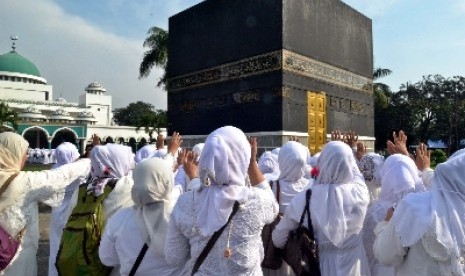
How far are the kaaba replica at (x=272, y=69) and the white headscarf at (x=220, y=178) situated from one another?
8444mm

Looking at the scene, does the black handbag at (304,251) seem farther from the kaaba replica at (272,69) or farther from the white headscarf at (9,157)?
the kaaba replica at (272,69)

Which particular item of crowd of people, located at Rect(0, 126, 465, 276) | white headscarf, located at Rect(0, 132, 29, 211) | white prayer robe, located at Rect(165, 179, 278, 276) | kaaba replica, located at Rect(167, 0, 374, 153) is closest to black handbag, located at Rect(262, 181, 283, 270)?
crowd of people, located at Rect(0, 126, 465, 276)

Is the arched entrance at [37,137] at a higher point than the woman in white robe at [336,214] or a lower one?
higher

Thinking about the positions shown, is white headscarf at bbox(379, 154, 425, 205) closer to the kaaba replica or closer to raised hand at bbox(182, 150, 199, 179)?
raised hand at bbox(182, 150, 199, 179)

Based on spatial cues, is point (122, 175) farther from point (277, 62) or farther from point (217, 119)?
point (217, 119)

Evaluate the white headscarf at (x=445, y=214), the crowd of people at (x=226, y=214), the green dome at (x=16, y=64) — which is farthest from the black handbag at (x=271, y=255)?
the green dome at (x=16, y=64)

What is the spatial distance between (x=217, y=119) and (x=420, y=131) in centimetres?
2644

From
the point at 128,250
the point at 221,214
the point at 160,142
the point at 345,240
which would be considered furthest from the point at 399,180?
the point at 160,142

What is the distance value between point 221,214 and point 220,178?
0.50 feet

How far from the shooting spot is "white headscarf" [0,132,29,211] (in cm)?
247

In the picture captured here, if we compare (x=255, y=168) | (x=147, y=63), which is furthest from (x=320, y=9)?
(x=255, y=168)

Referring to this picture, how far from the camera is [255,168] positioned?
224 centimetres

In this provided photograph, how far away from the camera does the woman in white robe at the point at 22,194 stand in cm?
250

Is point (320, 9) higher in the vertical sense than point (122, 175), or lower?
higher
